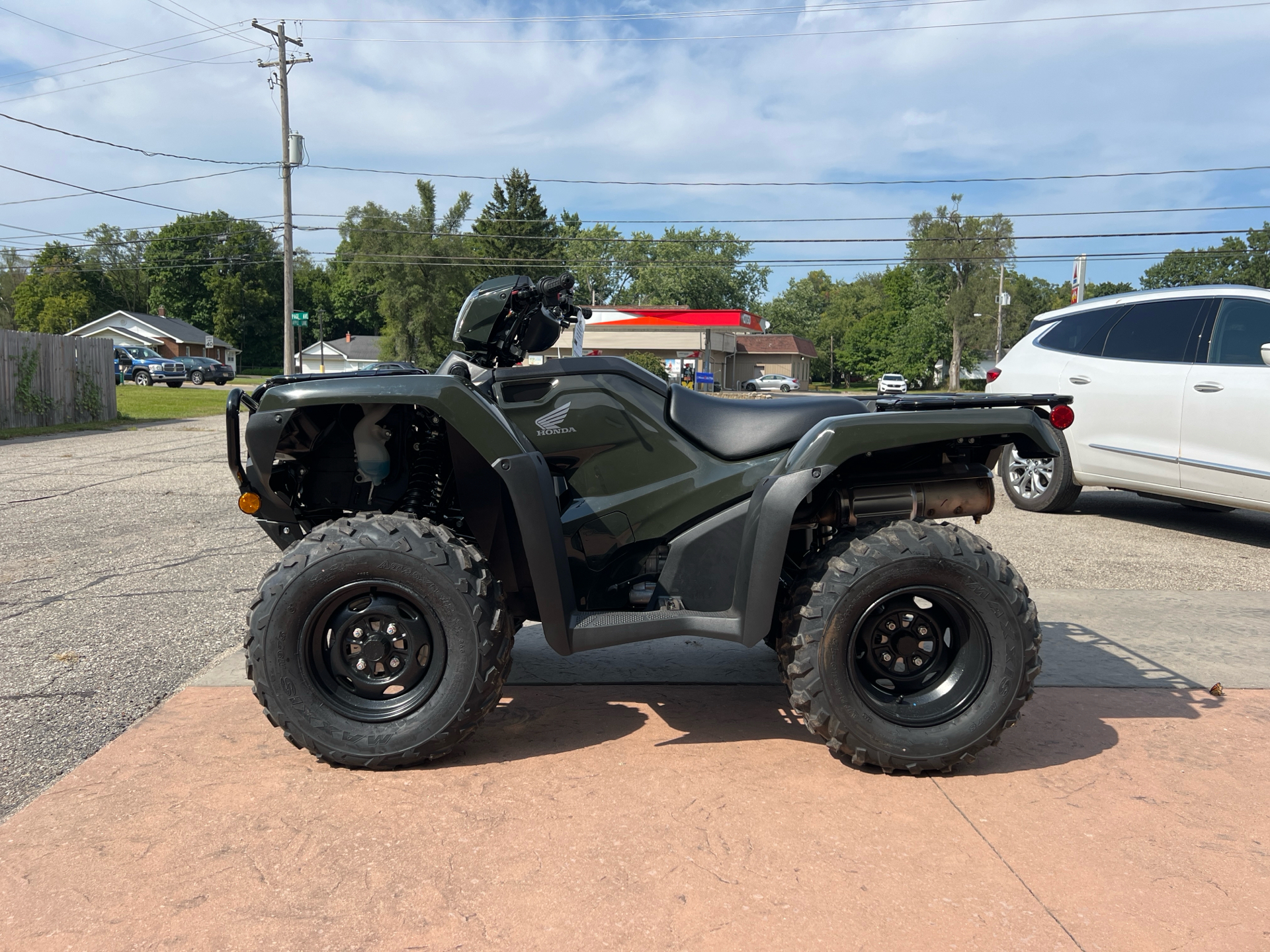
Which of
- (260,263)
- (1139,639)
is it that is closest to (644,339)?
(1139,639)

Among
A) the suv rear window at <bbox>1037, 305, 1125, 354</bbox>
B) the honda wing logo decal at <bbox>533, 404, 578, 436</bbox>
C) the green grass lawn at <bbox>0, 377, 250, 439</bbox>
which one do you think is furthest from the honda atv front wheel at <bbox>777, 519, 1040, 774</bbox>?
the green grass lawn at <bbox>0, 377, 250, 439</bbox>

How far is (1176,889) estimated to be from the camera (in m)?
2.36

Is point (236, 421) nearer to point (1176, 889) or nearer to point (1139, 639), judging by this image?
point (1176, 889)

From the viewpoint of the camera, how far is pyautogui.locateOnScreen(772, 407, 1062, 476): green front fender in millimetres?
3010

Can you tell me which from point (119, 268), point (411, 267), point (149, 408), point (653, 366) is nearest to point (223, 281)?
point (119, 268)

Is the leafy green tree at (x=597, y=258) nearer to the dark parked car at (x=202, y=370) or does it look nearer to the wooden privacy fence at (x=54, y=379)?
the dark parked car at (x=202, y=370)

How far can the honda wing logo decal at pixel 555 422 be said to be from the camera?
129 inches

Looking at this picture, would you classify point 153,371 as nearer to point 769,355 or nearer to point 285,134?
point 285,134

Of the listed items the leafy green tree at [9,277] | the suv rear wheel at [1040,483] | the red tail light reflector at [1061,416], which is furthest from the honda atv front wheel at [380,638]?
the leafy green tree at [9,277]

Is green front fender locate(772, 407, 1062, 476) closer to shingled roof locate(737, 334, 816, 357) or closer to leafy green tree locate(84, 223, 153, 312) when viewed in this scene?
shingled roof locate(737, 334, 816, 357)

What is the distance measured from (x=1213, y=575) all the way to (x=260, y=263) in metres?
92.2

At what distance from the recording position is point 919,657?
123 inches

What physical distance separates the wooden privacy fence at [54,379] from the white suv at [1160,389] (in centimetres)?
1794

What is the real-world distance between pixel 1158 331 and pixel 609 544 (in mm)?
6216
